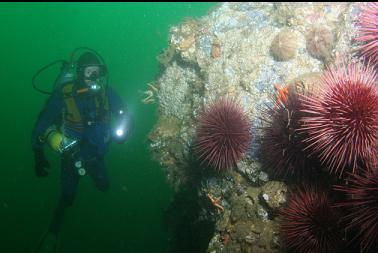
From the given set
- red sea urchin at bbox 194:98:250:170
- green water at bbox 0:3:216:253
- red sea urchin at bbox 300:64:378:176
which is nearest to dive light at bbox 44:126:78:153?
green water at bbox 0:3:216:253

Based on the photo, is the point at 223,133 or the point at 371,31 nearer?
the point at 371,31

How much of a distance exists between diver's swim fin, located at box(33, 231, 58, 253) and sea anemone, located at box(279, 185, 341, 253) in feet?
26.5

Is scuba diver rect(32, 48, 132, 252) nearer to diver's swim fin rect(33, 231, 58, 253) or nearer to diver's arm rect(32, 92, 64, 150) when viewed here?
diver's arm rect(32, 92, 64, 150)

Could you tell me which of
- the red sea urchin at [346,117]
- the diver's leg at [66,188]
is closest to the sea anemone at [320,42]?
the red sea urchin at [346,117]

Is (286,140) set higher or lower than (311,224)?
higher

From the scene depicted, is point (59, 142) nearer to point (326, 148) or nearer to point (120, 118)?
point (120, 118)

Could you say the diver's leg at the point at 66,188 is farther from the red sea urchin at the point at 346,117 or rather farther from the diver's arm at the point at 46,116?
the red sea urchin at the point at 346,117

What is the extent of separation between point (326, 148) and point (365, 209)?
2.67ft

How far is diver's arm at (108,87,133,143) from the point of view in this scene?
838 centimetres

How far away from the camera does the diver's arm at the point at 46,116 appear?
317 inches

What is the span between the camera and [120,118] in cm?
880

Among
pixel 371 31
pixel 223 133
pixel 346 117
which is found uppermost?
pixel 371 31

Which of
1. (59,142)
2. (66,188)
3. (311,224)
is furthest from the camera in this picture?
(66,188)

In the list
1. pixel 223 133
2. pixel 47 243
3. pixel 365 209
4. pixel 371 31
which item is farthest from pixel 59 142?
pixel 371 31
